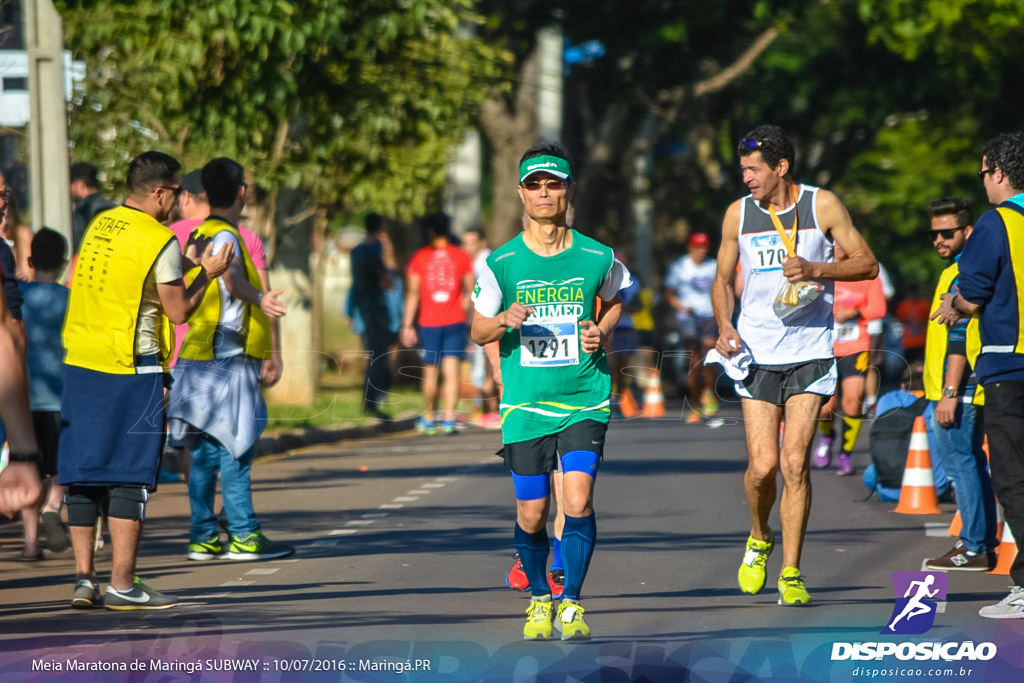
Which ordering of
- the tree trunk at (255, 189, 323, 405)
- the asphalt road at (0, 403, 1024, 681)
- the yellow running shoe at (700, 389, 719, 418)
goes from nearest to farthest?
the asphalt road at (0, 403, 1024, 681)
the yellow running shoe at (700, 389, 719, 418)
the tree trunk at (255, 189, 323, 405)

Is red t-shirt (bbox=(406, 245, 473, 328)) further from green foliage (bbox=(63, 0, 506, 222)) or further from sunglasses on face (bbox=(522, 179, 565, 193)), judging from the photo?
sunglasses on face (bbox=(522, 179, 565, 193))

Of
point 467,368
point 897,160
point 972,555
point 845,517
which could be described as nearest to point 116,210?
point 972,555

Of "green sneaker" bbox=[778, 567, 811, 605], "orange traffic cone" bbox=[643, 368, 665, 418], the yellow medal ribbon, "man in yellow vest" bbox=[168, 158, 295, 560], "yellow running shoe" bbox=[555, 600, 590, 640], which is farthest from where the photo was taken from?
"orange traffic cone" bbox=[643, 368, 665, 418]

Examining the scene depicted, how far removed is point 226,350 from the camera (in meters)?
9.68

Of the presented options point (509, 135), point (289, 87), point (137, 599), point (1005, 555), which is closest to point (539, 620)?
point (137, 599)

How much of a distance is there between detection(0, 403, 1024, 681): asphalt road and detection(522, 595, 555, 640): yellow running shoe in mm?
52

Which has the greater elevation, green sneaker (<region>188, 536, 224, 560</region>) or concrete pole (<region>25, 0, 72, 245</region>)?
concrete pole (<region>25, 0, 72, 245</region>)

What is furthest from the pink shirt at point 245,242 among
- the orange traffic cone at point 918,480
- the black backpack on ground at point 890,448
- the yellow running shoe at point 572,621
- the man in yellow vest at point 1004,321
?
the black backpack on ground at point 890,448

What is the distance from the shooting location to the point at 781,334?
26.5 feet

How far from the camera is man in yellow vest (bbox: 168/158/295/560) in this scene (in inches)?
374

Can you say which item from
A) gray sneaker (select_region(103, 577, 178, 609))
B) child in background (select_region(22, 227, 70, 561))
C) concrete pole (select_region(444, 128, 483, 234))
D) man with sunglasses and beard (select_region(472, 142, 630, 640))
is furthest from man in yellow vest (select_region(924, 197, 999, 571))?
concrete pole (select_region(444, 128, 483, 234))

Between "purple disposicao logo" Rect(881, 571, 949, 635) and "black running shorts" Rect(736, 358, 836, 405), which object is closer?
"purple disposicao logo" Rect(881, 571, 949, 635)

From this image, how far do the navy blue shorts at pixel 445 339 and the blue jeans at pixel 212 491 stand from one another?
7852 mm

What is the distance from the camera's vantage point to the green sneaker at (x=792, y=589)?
7875 mm
